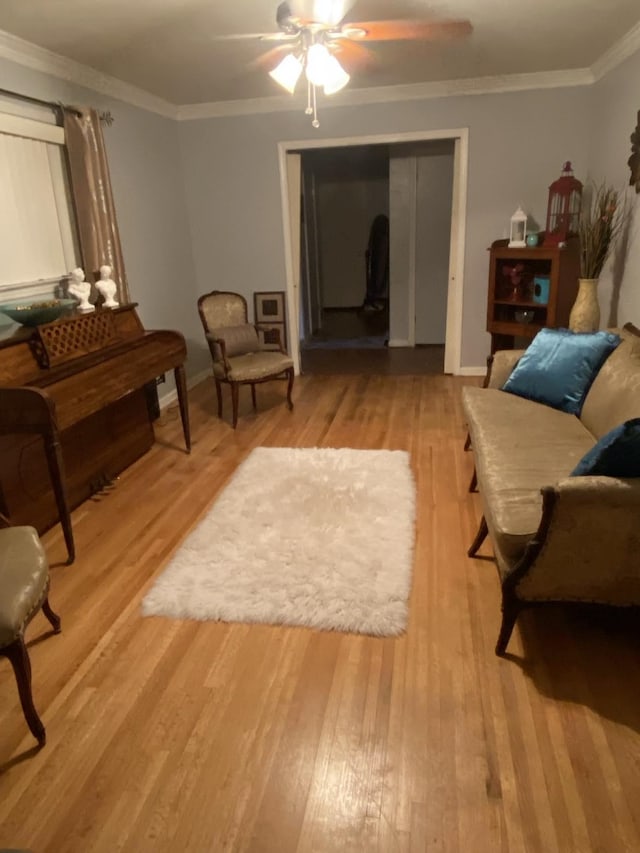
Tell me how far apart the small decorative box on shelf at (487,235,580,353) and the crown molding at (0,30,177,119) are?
2.97m

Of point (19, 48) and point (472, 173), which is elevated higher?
point (19, 48)

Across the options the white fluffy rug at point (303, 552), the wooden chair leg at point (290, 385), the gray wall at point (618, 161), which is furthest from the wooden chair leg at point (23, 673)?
the gray wall at point (618, 161)

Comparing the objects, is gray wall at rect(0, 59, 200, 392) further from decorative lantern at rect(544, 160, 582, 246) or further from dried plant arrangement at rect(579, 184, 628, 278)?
dried plant arrangement at rect(579, 184, 628, 278)

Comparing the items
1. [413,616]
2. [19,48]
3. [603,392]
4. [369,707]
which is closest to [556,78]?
[603,392]

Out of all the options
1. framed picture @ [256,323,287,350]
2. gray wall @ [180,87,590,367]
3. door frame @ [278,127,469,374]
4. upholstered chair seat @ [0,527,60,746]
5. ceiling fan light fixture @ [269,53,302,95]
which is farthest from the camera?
framed picture @ [256,323,287,350]

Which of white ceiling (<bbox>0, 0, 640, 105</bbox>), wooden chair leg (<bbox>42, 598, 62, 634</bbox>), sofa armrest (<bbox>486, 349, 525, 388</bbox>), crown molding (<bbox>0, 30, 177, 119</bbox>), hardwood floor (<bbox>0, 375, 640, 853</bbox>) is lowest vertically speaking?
hardwood floor (<bbox>0, 375, 640, 853</bbox>)

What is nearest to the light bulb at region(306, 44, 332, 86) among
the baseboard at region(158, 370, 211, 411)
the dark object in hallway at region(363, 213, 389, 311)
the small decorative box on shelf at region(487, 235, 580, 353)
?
the small decorative box on shelf at region(487, 235, 580, 353)

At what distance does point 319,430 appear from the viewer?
4.10 m

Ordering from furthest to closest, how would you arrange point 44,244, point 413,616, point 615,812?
1. point 44,244
2. point 413,616
3. point 615,812

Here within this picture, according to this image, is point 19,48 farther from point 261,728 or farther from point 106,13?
point 261,728

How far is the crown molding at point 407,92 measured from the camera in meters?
4.38

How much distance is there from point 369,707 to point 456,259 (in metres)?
4.16

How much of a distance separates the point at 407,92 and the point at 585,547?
423 centimetres

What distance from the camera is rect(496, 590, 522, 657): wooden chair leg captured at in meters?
1.86
